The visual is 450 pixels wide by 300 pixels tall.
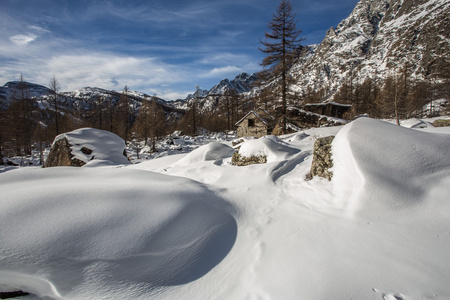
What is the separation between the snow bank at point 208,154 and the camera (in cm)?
758

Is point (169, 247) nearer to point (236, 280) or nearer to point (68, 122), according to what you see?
point (236, 280)

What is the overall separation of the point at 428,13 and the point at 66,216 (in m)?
137

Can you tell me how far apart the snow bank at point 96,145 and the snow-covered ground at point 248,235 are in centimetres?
678

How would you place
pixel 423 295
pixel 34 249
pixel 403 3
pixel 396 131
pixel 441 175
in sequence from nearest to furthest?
pixel 423 295, pixel 34 249, pixel 441 175, pixel 396 131, pixel 403 3

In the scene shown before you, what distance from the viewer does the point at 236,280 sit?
1.95 metres

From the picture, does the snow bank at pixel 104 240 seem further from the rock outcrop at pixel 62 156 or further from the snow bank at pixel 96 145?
the rock outcrop at pixel 62 156

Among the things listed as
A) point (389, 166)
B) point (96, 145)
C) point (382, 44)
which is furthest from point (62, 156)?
point (382, 44)

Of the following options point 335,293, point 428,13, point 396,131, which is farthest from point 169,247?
point 428,13

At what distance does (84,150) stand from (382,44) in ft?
443

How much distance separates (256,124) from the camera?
21531mm

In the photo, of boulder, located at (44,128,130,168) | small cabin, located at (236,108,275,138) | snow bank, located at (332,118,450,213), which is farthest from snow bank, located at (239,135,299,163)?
small cabin, located at (236,108,275,138)

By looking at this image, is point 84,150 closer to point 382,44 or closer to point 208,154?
point 208,154

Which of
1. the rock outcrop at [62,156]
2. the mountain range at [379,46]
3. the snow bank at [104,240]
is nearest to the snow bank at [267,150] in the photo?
the snow bank at [104,240]

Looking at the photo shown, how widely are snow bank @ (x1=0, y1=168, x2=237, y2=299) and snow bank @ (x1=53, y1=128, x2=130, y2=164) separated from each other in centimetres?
742
